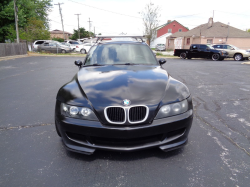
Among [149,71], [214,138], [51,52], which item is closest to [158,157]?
[214,138]

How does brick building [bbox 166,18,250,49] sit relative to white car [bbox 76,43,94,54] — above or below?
above

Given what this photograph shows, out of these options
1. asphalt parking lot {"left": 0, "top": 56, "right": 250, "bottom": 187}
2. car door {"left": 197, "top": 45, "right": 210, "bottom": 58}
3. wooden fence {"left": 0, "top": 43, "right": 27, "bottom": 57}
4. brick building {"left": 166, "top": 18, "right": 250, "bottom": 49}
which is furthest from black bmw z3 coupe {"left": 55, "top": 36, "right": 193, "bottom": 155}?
brick building {"left": 166, "top": 18, "right": 250, "bottom": 49}

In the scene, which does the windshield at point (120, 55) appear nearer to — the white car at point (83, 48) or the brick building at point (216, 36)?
the white car at point (83, 48)

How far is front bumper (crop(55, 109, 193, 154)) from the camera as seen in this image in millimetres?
2275

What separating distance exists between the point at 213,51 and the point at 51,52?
20033 mm

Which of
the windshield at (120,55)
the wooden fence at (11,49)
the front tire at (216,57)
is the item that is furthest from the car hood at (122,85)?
the wooden fence at (11,49)

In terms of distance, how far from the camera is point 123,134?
7.40 feet

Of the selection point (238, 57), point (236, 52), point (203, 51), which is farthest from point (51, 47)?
point (238, 57)

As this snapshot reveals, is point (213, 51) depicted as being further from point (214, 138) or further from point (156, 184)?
point (156, 184)

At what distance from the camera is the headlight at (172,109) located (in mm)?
2383

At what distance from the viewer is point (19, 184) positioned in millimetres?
2184

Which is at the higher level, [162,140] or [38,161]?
[162,140]

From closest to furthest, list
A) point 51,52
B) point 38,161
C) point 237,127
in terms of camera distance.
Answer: point 38,161
point 237,127
point 51,52

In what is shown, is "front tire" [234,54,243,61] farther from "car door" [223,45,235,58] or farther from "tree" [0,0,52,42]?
"tree" [0,0,52,42]
